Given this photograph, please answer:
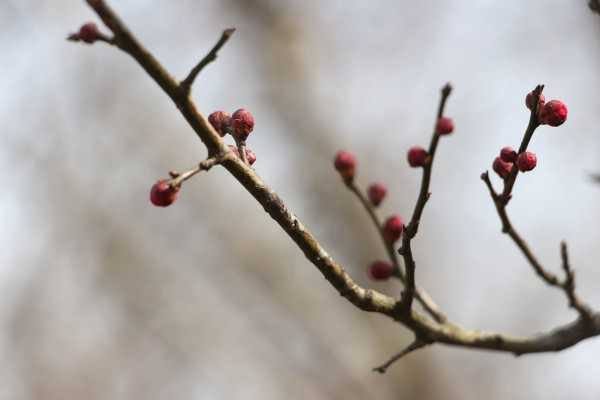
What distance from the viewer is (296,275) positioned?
31.6ft

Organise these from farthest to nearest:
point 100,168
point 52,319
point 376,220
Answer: point 52,319, point 100,168, point 376,220

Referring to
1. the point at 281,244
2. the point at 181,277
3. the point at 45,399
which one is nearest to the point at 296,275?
the point at 281,244

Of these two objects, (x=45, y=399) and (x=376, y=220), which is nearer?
(x=376, y=220)

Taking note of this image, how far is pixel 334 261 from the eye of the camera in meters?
1.58

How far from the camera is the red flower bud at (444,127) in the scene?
55.2 inches

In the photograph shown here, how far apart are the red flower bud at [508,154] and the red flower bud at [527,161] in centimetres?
4

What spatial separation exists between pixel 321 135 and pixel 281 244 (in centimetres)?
190

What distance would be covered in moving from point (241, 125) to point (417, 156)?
0.48 meters

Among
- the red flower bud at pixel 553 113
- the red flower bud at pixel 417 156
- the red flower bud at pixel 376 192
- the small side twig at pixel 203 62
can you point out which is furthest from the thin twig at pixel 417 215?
the red flower bud at pixel 376 192

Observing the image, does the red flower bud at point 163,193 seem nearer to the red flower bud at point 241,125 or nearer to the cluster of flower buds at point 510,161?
the red flower bud at point 241,125

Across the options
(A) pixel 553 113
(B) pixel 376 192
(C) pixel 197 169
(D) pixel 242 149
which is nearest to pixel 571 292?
(A) pixel 553 113

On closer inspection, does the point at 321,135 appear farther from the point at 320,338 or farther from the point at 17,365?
the point at 17,365

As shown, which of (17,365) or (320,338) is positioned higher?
(17,365)

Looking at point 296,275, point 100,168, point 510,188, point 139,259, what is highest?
point 100,168
